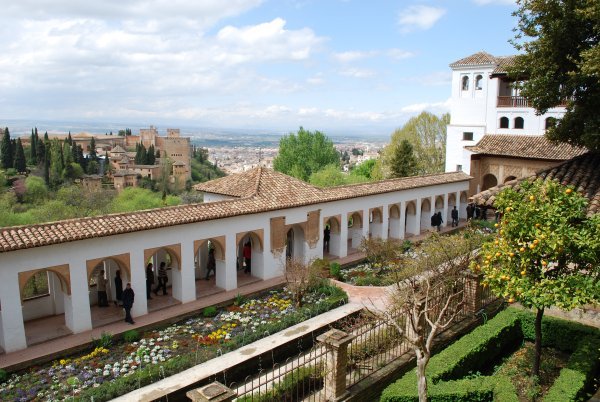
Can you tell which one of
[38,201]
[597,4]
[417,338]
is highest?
[597,4]

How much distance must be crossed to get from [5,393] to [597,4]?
14.3m

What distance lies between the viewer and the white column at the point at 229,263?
16.4 m

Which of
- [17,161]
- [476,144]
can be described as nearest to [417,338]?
[476,144]

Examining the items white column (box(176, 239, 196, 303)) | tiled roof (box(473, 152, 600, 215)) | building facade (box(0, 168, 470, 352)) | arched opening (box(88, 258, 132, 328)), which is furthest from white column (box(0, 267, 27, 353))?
tiled roof (box(473, 152, 600, 215))

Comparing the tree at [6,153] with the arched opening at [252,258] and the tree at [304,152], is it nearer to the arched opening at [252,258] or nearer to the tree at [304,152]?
the tree at [304,152]

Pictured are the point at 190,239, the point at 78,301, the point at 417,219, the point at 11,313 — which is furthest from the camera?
the point at 417,219

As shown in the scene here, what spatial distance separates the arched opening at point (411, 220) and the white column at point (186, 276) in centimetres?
1399

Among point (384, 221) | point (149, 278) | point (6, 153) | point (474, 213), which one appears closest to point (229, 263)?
point (149, 278)

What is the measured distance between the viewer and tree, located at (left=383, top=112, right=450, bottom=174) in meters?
43.8

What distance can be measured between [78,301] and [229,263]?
5110mm

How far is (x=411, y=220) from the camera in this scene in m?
26.0

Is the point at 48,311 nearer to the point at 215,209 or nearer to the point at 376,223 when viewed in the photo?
the point at 215,209

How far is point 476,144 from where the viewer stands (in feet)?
103

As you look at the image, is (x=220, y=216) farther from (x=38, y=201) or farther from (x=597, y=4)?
(x=38, y=201)
